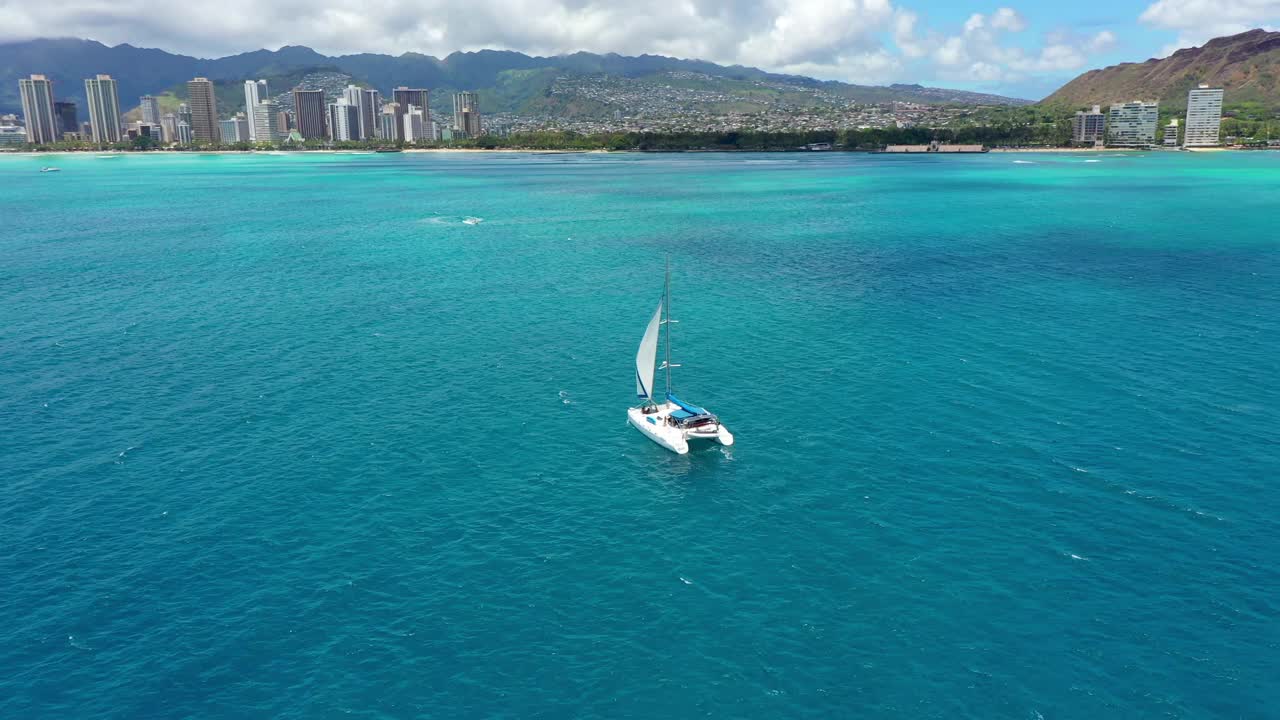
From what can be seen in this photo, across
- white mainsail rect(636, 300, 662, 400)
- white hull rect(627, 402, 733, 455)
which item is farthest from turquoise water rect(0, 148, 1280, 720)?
white mainsail rect(636, 300, 662, 400)

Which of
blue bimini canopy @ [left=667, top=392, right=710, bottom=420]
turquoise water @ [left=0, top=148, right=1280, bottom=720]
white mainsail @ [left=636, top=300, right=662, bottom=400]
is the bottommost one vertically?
turquoise water @ [left=0, top=148, right=1280, bottom=720]

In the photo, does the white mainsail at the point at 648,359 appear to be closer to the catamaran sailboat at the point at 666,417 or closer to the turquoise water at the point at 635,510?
the catamaran sailboat at the point at 666,417

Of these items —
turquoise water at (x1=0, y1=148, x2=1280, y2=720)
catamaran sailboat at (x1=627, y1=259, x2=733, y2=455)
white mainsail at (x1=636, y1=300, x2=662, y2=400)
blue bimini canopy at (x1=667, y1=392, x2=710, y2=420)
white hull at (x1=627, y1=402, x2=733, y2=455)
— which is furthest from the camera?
white mainsail at (x1=636, y1=300, x2=662, y2=400)

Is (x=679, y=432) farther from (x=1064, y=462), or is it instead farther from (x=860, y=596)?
(x=1064, y=462)

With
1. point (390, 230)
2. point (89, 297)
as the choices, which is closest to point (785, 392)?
point (89, 297)

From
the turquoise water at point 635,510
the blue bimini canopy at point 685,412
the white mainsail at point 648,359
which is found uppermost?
the white mainsail at point 648,359

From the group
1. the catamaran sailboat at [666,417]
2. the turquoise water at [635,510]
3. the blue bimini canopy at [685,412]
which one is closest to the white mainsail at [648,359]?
the catamaran sailboat at [666,417]

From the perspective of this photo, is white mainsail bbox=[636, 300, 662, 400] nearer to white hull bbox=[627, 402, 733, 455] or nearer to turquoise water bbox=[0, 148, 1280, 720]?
white hull bbox=[627, 402, 733, 455]

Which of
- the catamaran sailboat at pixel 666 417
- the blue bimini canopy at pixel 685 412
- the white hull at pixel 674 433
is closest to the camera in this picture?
the white hull at pixel 674 433
